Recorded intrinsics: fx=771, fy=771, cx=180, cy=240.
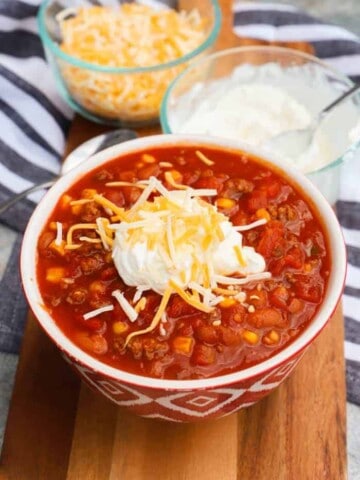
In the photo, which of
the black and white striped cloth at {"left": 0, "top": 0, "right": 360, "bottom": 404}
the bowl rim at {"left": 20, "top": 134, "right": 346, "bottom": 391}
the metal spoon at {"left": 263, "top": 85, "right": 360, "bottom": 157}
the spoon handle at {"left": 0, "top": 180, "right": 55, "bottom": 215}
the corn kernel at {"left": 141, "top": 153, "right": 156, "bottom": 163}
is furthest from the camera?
the metal spoon at {"left": 263, "top": 85, "right": 360, "bottom": 157}

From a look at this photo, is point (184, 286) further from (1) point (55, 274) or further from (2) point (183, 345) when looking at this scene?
(1) point (55, 274)

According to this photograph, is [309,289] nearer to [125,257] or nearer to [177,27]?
[125,257]

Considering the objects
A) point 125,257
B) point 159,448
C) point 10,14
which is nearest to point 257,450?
point 159,448

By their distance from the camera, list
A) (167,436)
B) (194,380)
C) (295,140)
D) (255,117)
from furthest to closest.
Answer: (255,117) → (295,140) → (167,436) → (194,380)

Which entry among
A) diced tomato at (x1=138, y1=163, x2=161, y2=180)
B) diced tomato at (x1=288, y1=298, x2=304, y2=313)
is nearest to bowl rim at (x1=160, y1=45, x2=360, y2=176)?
diced tomato at (x1=138, y1=163, x2=161, y2=180)

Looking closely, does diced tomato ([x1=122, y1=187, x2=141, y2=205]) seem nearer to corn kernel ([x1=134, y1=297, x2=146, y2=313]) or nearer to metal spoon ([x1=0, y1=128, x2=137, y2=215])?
corn kernel ([x1=134, y1=297, x2=146, y2=313])

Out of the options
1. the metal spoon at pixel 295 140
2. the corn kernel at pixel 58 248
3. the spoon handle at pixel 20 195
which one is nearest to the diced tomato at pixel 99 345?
the corn kernel at pixel 58 248

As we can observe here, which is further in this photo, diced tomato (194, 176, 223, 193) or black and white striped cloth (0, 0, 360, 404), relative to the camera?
black and white striped cloth (0, 0, 360, 404)

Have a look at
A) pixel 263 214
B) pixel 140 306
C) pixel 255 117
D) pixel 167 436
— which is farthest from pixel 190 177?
pixel 255 117

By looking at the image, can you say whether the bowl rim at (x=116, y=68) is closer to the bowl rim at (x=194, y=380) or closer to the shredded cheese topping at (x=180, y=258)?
the bowl rim at (x=194, y=380)
